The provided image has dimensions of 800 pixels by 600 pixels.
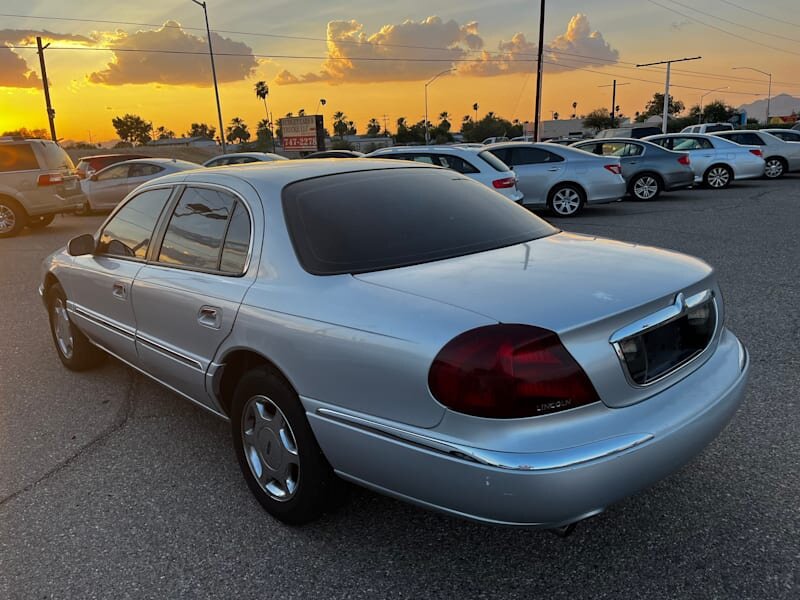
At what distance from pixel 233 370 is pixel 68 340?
2556 mm

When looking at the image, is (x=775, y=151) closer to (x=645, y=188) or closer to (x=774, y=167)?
(x=774, y=167)

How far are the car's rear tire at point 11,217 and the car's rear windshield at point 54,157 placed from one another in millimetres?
1040

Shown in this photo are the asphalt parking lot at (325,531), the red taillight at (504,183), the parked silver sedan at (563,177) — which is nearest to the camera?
the asphalt parking lot at (325,531)

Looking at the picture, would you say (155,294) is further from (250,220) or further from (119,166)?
(119,166)

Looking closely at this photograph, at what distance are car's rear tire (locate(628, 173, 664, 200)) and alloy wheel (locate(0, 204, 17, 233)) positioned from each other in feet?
45.1

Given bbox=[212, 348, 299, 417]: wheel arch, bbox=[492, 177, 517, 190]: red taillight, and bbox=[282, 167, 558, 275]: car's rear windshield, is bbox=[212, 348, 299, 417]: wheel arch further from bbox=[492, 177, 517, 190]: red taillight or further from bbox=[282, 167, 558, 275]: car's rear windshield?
bbox=[492, 177, 517, 190]: red taillight

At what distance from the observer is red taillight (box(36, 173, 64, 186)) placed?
12.7 meters

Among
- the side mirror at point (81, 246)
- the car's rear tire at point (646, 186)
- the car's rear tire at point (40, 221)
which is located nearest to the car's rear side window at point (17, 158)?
the car's rear tire at point (40, 221)

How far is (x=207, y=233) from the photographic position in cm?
311

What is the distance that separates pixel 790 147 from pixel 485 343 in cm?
2054

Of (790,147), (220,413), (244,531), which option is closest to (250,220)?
(220,413)

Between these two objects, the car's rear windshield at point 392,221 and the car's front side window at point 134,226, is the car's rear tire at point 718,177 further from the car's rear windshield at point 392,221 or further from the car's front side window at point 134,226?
the car's front side window at point 134,226

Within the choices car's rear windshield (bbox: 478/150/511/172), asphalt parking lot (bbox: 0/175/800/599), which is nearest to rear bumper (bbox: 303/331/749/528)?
asphalt parking lot (bbox: 0/175/800/599)

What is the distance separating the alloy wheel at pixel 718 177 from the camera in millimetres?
16797
